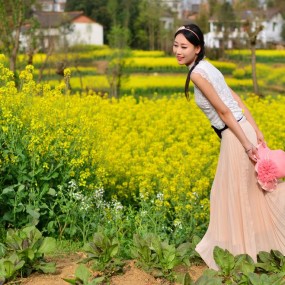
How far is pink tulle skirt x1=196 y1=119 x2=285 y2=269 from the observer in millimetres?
4629

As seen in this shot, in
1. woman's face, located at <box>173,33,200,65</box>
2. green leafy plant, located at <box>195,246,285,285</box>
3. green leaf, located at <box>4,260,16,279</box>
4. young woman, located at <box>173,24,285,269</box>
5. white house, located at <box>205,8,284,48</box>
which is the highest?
woman's face, located at <box>173,33,200,65</box>

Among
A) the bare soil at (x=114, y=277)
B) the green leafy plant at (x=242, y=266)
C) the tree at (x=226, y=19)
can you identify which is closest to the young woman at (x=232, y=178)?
the green leafy plant at (x=242, y=266)

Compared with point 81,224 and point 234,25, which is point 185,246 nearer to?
point 81,224

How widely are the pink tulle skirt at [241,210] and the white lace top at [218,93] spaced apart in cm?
8

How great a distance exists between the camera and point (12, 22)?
580 inches

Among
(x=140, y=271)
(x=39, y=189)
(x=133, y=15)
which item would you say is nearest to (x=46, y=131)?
(x=39, y=189)

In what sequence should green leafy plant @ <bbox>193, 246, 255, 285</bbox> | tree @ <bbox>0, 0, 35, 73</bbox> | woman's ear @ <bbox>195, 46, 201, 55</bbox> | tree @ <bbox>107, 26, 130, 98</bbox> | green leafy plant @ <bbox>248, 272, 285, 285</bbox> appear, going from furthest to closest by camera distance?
tree @ <bbox>107, 26, 130, 98</bbox> < tree @ <bbox>0, 0, 35, 73</bbox> < woman's ear @ <bbox>195, 46, 201, 55</bbox> < green leafy plant @ <bbox>193, 246, 255, 285</bbox> < green leafy plant @ <bbox>248, 272, 285, 285</bbox>

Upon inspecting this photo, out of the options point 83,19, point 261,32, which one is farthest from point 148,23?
point 261,32

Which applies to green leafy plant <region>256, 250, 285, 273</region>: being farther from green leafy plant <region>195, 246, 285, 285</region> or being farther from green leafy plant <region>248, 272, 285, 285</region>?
green leafy plant <region>248, 272, 285, 285</region>

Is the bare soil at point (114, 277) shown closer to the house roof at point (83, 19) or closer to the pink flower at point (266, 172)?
the pink flower at point (266, 172)

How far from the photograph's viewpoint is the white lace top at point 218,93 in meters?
4.52

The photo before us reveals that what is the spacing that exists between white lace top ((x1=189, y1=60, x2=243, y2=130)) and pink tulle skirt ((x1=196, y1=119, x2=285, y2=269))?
8 centimetres

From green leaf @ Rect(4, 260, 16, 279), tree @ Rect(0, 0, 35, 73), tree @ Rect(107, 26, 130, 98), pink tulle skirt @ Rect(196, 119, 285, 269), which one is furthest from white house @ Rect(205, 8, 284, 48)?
green leaf @ Rect(4, 260, 16, 279)

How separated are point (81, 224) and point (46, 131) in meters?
0.73
